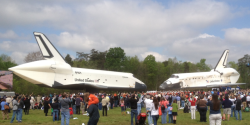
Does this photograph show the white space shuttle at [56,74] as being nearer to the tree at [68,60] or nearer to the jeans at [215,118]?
the jeans at [215,118]

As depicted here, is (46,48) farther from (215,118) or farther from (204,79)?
(204,79)

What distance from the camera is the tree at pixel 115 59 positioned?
56.5m

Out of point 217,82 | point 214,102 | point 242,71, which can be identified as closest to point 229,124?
point 214,102

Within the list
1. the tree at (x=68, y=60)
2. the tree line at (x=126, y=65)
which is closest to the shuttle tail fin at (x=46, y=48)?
Result: the tree line at (x=126, y=65)

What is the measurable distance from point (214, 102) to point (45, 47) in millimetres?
24611

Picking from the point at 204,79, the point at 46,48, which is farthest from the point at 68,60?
the point at 204,79

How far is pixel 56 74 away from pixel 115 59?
30.0 meters

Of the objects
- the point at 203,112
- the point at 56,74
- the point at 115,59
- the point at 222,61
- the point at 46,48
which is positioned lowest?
the point at 203,112

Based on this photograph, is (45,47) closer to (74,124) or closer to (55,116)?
(55,116)

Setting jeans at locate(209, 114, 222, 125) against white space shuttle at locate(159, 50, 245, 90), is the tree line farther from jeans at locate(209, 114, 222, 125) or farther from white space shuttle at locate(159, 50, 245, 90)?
jeans at locate(209, 114, 222, 125)

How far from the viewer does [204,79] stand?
42125mm

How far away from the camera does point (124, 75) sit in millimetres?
34625

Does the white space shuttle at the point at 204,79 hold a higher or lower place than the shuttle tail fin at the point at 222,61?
lower

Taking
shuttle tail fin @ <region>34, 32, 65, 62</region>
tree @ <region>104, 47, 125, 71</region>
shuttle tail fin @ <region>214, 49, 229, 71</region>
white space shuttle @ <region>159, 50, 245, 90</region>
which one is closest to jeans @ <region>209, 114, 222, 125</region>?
shuttle tail fin @ <region>34, 32, 65, 62</region>
